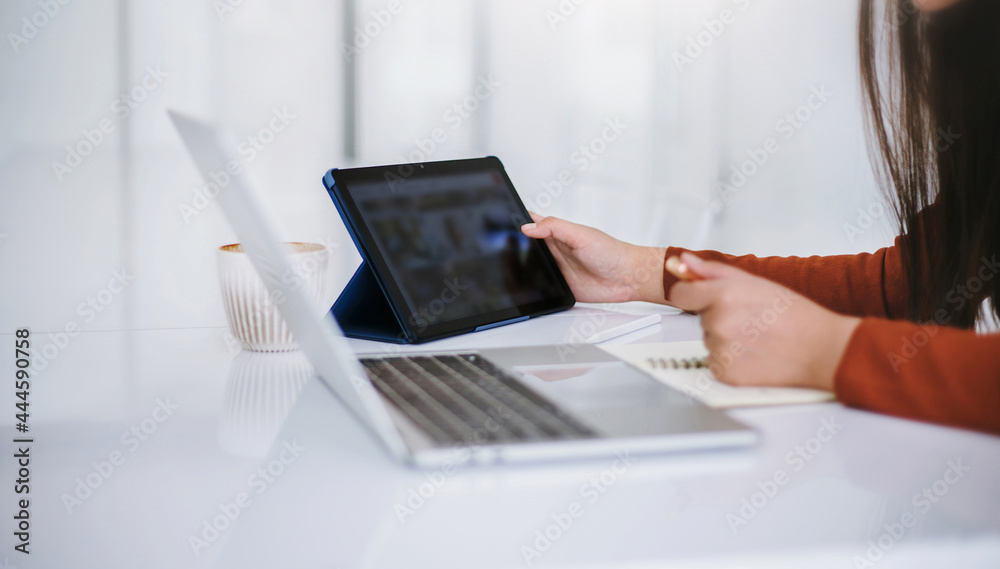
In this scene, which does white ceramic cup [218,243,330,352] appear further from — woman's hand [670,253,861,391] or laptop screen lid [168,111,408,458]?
woman's hand [670,253,861,391]

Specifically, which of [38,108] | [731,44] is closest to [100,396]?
[38,108]

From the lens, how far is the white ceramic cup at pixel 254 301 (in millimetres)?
861

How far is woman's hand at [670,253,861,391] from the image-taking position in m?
0.67

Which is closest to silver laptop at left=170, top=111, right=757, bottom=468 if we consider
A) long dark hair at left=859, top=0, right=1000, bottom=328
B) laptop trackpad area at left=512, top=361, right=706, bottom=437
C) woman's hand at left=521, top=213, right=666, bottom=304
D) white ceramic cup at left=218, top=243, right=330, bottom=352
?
laptop trackpad area at left=512, top=361, right=706, bottom=437

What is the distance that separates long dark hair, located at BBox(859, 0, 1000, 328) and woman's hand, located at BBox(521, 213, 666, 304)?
0.36 meters

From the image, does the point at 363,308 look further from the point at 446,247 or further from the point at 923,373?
the point at 923,373

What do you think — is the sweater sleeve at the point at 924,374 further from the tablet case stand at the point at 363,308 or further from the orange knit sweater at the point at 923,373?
the tablet case stand at the point at 363,308

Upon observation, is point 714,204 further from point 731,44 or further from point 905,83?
point 905,83

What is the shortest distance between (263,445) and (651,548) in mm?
307

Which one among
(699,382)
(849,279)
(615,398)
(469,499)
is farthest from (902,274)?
(469,499)

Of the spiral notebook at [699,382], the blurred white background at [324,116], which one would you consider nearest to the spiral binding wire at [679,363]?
the spiral notebook at [699,382]

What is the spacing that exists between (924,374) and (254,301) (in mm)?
702

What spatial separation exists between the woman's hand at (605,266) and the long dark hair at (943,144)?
36 centimetres

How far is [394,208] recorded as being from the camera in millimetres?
960
